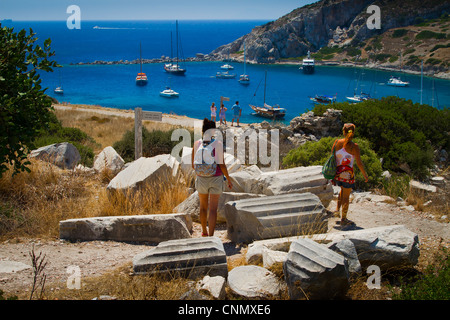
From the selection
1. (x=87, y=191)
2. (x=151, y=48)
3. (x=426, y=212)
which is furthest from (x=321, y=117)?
(x=151, y=48)

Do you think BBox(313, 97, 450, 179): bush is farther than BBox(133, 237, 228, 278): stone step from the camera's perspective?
Yes

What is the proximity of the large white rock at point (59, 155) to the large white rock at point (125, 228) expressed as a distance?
3.94 metres

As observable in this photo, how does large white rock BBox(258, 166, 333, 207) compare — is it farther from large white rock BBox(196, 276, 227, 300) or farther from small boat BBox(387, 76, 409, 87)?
small boat BBox(387, 76, 409, 87)

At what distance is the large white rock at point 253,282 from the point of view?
4.11 m

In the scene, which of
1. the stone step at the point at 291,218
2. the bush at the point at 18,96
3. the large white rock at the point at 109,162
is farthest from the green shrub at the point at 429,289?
the large white rock at the point at 109,162

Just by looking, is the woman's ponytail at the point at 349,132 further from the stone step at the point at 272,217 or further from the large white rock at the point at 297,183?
the stone step at the point at 272,217

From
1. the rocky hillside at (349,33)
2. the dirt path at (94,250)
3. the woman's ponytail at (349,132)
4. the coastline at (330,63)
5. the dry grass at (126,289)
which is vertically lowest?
the dirt path at (94,250)

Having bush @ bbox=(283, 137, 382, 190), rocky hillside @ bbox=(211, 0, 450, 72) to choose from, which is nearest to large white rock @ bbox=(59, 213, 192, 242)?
bush @ bbox=(283, 137, 382, 190)

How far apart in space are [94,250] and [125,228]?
21.5 inches

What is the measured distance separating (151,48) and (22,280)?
18783cm

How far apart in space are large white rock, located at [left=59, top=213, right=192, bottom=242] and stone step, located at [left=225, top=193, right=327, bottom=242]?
776mm

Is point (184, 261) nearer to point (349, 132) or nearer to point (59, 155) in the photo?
point (349, 132)

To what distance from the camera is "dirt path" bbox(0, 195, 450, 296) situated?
4.42 meters
